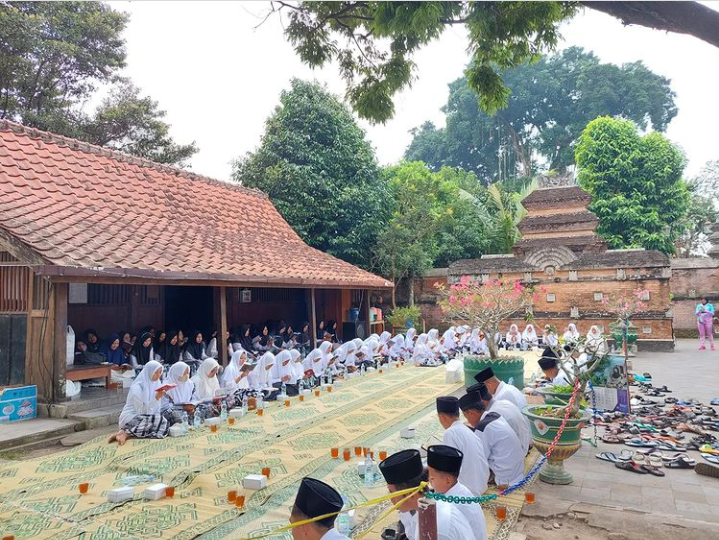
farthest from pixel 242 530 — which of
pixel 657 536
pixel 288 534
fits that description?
pixel 657 536

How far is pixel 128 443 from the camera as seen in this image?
713 centimetres

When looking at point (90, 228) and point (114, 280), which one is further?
point (90, 228)

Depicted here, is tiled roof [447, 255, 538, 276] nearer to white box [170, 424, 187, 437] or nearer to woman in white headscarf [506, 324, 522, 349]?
woman in white headscarf [506, 324, 522, 349]

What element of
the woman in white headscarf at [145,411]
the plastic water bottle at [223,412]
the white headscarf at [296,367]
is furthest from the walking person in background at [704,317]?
the woman in white headscarf at [145,411]

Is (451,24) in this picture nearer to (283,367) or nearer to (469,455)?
(469,455)

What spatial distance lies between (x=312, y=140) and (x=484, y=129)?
32.3 m

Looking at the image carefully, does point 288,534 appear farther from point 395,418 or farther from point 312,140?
point 312,140

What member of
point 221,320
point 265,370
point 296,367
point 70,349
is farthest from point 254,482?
point 221,320

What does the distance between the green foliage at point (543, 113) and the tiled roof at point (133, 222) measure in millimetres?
32539

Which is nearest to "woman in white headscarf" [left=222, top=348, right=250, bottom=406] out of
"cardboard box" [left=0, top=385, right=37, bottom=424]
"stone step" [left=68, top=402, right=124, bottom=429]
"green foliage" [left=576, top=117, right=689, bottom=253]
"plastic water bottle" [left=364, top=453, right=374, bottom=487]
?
"stone step" [left=68, top=402, right=124, bottom=429]

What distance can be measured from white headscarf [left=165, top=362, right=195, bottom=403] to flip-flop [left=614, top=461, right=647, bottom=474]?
6713mm

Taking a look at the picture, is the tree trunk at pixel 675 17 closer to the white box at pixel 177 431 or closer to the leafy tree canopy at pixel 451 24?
the leafy tree canopy at pixel 451 24

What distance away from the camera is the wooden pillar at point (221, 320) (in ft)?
36.0

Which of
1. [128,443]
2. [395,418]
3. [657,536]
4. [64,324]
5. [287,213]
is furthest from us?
[287,213]
